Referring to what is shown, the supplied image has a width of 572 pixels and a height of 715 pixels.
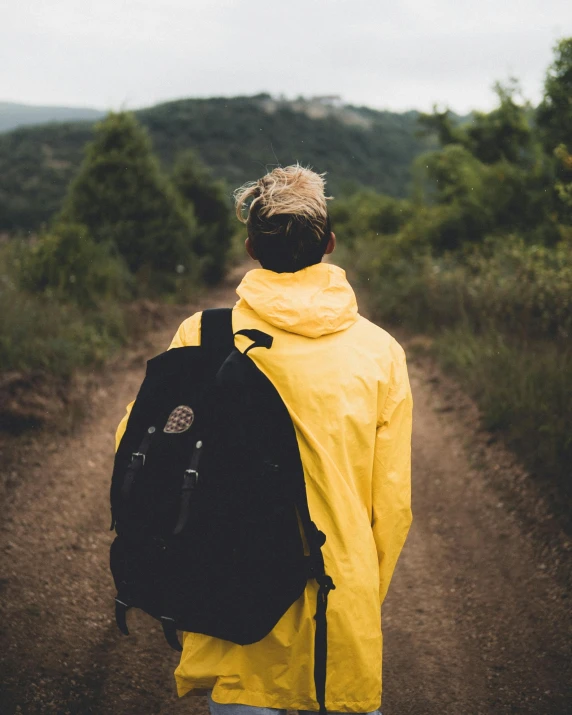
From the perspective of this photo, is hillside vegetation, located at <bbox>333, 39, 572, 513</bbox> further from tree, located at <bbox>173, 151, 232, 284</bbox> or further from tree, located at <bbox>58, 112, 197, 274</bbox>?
tree, located at <bbox>58, 112, 197, 274</bbox>

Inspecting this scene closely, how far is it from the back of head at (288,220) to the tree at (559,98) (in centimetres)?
626

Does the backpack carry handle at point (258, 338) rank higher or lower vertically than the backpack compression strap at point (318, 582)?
higher

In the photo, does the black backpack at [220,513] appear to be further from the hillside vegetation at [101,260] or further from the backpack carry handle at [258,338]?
the hillside vegetation at [101,260]

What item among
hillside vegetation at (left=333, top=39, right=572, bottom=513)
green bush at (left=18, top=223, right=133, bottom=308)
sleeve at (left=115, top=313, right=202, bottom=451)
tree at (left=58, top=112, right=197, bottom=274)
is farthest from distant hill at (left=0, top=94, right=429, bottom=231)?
sleeve at (left=115, top=313, right=202, bottom=451)

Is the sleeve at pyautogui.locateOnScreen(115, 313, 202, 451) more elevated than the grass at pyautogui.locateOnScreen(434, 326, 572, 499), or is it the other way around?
the sleeve at pyautogui.locateOnScreen(115, 313, 202, 451)

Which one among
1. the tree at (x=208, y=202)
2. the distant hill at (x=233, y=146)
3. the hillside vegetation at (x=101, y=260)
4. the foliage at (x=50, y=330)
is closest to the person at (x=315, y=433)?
the hillside vegetation at (x=101, y=260)

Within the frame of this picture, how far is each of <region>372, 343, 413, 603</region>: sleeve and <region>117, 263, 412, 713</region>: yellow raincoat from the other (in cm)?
5

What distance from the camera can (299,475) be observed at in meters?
1.45

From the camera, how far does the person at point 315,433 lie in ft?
4.86

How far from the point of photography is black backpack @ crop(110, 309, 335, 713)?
4.52 feet

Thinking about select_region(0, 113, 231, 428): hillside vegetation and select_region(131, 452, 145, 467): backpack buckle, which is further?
select_region(0, 113, 231, 428): hillside vegetation

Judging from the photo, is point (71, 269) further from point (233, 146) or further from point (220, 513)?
point (233, 146)

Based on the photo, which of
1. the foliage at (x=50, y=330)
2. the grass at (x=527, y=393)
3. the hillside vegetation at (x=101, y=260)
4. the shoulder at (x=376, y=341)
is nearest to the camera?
the shoulder at (x=376, y=341)

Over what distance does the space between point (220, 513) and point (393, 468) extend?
56 cm
